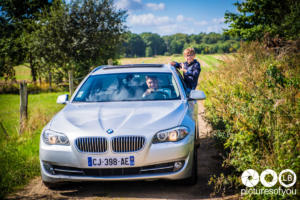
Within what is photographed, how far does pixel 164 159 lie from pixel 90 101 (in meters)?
1.78

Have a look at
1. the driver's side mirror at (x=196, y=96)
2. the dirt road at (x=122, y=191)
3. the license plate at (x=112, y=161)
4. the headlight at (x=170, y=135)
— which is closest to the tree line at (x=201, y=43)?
the driver's side mirror at (x=196, y=96)

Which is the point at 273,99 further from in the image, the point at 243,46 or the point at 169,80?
the point at 243,46

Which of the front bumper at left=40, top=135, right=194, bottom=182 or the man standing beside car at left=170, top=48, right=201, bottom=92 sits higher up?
the man standing beside car at left=170, top=48, right=201, bottom=92

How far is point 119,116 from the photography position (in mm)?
4215

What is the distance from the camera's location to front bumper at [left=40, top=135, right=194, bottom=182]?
3818 millimetres

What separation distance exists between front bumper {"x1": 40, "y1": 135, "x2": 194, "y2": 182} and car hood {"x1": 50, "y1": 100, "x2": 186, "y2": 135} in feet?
0.85

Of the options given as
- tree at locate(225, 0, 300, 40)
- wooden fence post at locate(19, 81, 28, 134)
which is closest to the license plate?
wooden fence post at locate(19, 81, 28, 134)

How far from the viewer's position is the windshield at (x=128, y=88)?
513 centimetres

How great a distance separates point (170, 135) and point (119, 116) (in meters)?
0.75

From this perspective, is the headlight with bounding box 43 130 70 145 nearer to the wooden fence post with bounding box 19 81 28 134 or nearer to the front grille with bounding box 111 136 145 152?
the front grille with bounding box 111 136 145 152

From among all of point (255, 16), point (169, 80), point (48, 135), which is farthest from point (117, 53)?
point (48, 135)

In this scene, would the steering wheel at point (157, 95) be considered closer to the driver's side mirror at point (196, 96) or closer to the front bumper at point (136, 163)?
the driver's side mirror at point (196, 96)

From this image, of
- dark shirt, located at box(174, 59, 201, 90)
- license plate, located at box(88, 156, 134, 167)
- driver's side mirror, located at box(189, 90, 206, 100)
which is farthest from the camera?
dark shirt, located at box(174, 59, 201, 90)

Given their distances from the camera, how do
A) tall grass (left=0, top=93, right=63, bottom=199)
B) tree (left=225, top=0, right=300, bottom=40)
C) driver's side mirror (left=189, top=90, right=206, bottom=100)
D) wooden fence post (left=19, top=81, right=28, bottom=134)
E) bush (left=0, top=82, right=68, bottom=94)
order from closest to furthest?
tall grass (left=0, top=93, right=63, bottom=199), driver's side mirror (left=189, top=90, right=206, bottom=100), wooden fence post (left=19, top=81, right=28, bottom=134), tree (left=225, top=0, right=300, bottom=40), bush (left=0, top=82, right=68, bottom=94)
